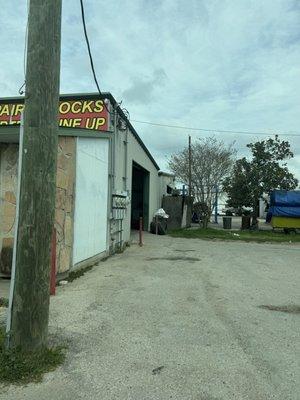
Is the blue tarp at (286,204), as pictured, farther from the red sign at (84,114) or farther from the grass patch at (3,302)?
the grass patch at (3,302)

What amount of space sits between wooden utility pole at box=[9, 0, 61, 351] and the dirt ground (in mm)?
677

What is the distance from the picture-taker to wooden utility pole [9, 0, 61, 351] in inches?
204

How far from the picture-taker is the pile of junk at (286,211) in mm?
29941

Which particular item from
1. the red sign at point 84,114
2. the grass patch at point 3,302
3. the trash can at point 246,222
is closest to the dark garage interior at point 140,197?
the trash can at point 246,222

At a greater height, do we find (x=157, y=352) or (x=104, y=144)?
(x=104, y=144)

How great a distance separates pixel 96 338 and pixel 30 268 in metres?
1.60

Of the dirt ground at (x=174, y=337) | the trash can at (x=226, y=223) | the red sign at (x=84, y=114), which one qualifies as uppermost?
the red sign at (x=84, y=114)

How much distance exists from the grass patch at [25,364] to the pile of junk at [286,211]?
26206mm

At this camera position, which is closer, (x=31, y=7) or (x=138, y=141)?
(x=31, y=7)

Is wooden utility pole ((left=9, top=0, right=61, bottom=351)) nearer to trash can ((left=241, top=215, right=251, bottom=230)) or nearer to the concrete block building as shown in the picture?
the concrete block building

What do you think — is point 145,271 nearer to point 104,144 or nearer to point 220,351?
point 104,144

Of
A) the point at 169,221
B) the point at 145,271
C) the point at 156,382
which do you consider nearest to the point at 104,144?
the point at 145,271

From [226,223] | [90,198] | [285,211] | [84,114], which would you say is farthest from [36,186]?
[226,223]

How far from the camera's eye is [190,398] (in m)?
4.53
